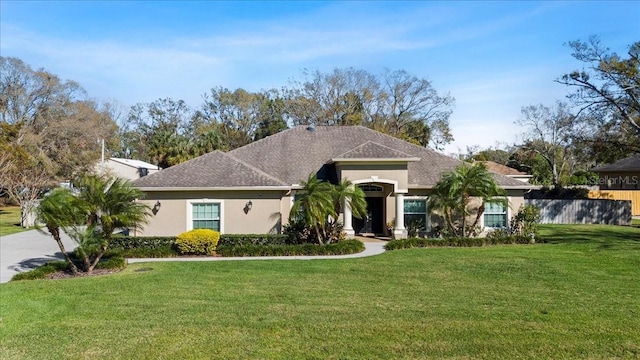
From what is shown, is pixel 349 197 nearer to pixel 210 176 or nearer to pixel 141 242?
pixel 210 176

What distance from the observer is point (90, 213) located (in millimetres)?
14438

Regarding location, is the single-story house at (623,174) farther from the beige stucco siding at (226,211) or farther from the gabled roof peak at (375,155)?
the beige stucco siding at (226,211)

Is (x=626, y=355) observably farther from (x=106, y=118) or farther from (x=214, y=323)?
(x=106, y=118)

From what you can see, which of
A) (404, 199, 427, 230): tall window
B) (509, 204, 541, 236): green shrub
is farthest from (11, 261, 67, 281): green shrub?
(509, 204, 541, 236): green shrub

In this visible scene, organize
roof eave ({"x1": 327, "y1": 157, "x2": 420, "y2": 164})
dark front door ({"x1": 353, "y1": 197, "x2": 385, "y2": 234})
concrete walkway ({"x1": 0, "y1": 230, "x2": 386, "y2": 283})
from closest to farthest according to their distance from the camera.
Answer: concrete walkway ({"x1": 0, "y1": 230, "x2": 386, "y2": 283})
roof eave ({"x1": 327, "y1": 157, "x2": 420, "y2": 164})
dark front door ({"x1": 353, "y1": 197, "x2": 385, "y2": 234})

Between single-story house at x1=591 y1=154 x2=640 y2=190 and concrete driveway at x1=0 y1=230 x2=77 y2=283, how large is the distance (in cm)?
4502

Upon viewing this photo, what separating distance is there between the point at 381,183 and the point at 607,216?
18370 millimetres

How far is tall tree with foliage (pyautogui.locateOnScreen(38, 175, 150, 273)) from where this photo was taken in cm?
1380

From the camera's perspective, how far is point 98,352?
23.4 feet

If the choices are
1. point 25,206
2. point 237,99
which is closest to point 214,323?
point 25,206

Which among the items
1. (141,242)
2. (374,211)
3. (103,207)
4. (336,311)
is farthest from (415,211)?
(336,311)

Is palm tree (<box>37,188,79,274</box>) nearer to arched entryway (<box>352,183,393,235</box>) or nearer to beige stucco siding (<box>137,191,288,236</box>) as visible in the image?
beige stucco siding (<box>137,191,288,236</box>)

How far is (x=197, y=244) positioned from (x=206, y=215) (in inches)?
105

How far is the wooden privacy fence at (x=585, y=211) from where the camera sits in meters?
30.8
